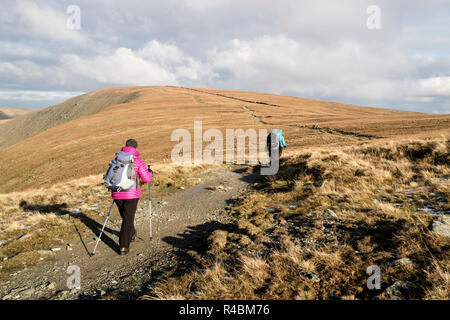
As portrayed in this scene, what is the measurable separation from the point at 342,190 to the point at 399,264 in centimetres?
491

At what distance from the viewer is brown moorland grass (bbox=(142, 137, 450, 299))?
153 inches

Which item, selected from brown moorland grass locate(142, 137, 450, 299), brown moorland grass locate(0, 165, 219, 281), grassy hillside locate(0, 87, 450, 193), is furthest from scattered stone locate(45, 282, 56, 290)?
grassy hillside locate(0, 87, 450, 193)

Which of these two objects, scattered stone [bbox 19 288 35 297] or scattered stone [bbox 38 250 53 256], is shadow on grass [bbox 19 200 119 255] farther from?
scattered stone [bbox 19 288 35 297]

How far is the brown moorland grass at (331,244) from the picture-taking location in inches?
153

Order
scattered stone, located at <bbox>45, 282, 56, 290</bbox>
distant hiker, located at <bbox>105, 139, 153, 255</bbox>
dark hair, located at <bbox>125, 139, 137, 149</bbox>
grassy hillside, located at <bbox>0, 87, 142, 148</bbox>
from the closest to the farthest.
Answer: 1. scattered stone, located at <bbox>45, 282, 56, 290</bbox>
2. distant hiker, located at <bbox>105, 139, 153, 255</bbox>
3. dark hair, located at <bbox>125, 139, 137, 149</bbox>
4. grassy hillside, located at <bbox>0, 87, 142, 148</bbox>

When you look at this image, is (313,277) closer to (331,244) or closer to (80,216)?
(331,244)

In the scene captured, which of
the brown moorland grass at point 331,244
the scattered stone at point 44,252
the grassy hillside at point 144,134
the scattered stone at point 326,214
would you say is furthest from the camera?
the grassy hillside at point 144,134

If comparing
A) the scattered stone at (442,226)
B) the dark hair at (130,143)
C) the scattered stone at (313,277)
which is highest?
the dark hair at (130,143)

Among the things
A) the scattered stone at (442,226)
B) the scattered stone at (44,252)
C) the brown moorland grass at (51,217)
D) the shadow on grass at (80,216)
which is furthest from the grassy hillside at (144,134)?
the scattered stone at (442,226)

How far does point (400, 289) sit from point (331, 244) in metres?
1.58

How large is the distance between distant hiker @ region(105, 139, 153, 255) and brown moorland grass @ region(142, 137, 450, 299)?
2185mm

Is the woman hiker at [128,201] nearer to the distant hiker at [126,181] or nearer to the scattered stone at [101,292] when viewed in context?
the distant hiker at [126,181]

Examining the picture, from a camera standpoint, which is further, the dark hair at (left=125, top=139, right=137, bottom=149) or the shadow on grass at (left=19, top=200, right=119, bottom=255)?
the shadow on grass at (left=19, top=200, right=119, bottom=255)

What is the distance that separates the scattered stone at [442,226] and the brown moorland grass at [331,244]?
6.2 inches
